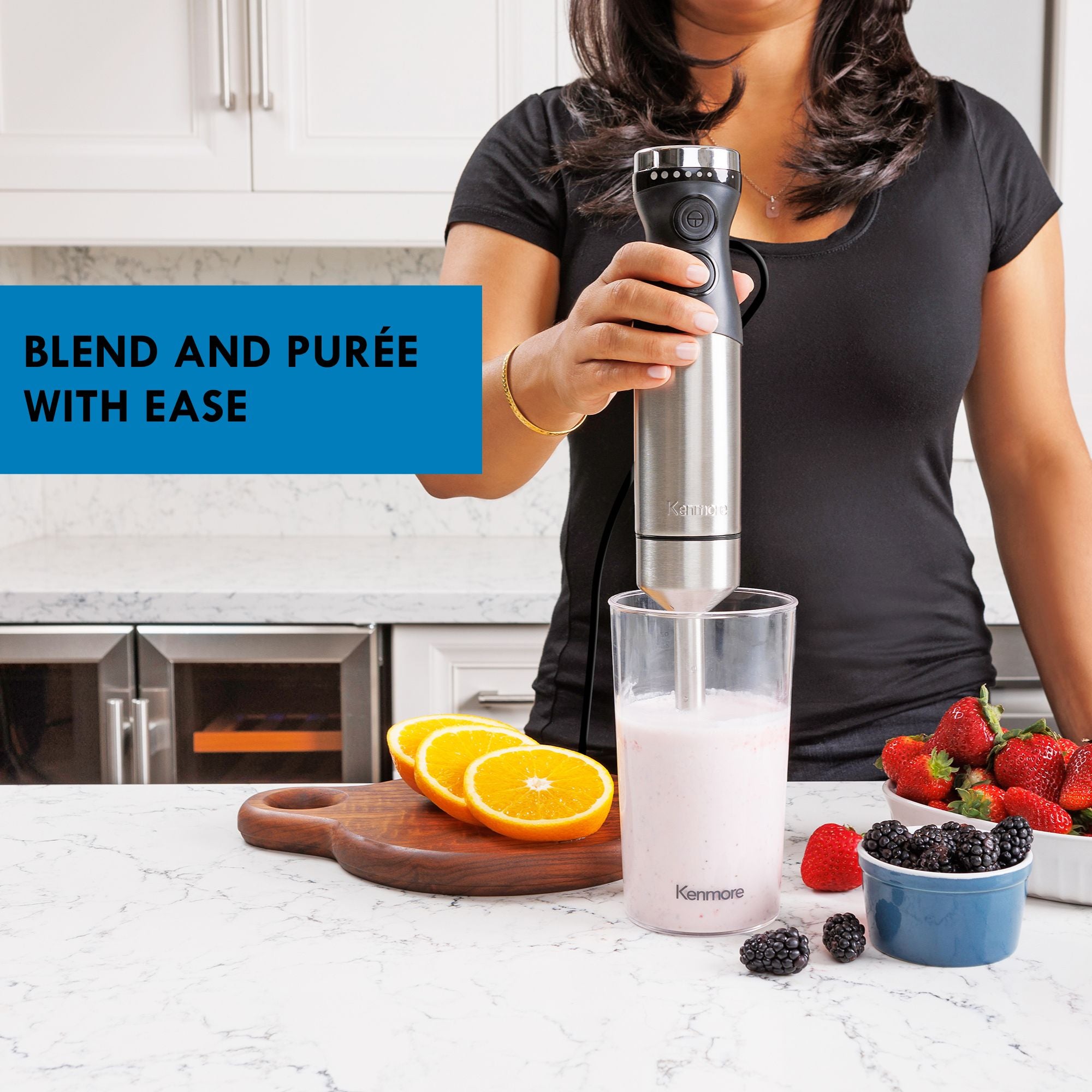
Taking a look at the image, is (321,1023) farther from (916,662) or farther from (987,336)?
(987,336)

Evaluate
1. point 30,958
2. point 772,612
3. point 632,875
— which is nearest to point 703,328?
point 772,612

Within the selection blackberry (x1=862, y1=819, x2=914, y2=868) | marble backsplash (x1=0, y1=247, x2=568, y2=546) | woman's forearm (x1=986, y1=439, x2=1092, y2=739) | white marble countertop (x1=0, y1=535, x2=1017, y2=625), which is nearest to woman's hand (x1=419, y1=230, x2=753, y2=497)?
blackberry (x1=862, y1=819, x2=914, y2=868)

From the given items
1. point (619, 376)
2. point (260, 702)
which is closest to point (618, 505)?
point (619, 376)

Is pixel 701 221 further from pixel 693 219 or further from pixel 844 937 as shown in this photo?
pixel 844 937

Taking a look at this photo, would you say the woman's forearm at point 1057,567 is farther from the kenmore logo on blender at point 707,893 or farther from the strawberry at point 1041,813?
the kenmore logo on blender at point 707,893

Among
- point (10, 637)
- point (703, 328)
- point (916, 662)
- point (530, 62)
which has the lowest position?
point (10, 637)

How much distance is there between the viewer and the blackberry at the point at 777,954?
0.59m

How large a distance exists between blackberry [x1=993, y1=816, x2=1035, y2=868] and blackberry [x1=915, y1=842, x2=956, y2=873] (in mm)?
24

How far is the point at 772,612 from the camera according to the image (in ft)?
2.13

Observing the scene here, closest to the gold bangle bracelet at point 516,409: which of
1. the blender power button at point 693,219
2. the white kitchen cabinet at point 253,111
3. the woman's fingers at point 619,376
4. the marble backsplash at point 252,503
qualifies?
the woman's fingers at point 619,376

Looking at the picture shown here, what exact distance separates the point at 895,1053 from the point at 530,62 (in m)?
1.79

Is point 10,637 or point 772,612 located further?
point 10,637

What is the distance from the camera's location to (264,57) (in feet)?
6.39

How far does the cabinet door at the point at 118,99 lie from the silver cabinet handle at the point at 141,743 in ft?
2.89
